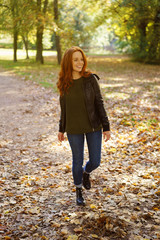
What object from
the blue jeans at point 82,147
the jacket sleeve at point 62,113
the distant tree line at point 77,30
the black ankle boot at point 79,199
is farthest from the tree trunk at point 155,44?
the black ankle boot at point 79,199

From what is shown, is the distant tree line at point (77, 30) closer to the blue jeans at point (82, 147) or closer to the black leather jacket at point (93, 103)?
the black leather jacket at point (93, 103)

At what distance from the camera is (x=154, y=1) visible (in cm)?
1709

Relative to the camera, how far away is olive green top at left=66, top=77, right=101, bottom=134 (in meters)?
3.24

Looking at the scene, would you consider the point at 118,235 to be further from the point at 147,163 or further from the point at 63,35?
the point at 63,35

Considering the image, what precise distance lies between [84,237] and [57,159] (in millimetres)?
2755

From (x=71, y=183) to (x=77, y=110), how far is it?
5.99ft

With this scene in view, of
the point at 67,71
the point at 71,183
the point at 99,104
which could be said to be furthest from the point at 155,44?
the point at 67,71

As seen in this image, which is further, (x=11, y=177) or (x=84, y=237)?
(x=11, y=177)

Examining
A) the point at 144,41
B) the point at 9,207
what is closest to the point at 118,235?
the point at 9,207

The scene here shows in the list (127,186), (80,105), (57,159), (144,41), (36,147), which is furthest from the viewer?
(144,41)

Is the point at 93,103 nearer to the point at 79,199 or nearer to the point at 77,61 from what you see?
the point at 77,61

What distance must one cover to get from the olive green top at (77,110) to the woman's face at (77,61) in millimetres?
141

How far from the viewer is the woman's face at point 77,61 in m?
3.21

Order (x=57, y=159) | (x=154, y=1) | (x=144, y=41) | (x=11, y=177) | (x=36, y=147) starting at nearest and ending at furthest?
(x=11, y=177)
(x=57, y=159)
(x=36, y=147)
(x=154, y=1)
(x=144, y=41)
